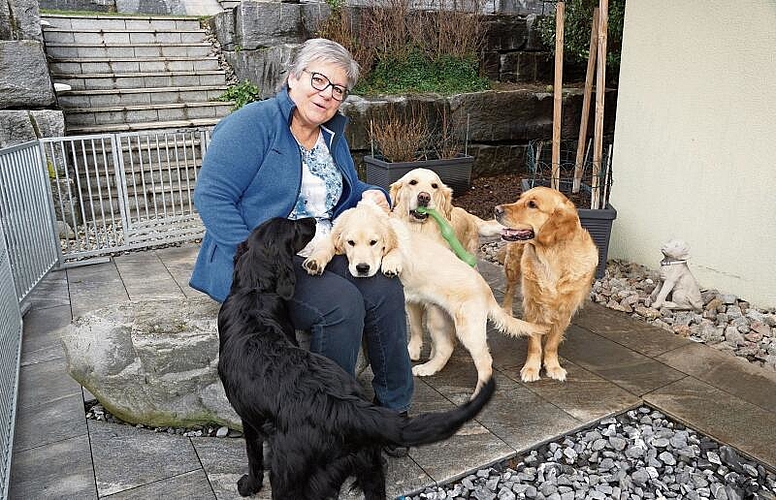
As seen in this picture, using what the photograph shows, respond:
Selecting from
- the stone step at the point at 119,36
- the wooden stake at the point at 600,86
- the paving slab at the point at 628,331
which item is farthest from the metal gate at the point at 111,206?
the paving slab at the point at 628,331

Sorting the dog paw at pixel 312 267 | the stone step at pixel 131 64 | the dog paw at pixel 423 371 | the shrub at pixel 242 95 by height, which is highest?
the stone step at pixel 131 64

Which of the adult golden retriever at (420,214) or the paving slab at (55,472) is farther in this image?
the adult golden retriever at (420,214)

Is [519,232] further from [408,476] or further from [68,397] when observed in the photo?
[68,397]

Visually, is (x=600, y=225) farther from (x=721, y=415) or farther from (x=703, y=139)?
(x=721, y=415)

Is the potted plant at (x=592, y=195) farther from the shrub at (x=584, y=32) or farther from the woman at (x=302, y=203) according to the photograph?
the woman at (x=302, y=203)

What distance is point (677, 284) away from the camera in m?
3.90

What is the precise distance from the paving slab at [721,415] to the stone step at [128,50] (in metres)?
7.88

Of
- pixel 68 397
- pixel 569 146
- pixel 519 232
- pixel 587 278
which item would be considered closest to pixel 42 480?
pixel 68 397

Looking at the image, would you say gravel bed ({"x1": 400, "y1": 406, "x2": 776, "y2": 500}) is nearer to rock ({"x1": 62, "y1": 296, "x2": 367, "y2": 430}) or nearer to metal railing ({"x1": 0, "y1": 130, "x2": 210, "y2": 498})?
rock ({"x1": 62, "y1": 296, "x2": 367, "y2": 430})

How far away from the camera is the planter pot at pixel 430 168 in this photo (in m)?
6.18

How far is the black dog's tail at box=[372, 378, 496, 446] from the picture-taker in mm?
1495

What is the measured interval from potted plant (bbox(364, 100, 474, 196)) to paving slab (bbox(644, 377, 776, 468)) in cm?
390

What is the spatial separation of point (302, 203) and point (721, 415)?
225 centimetres

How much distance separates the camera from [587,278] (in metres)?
3.03
